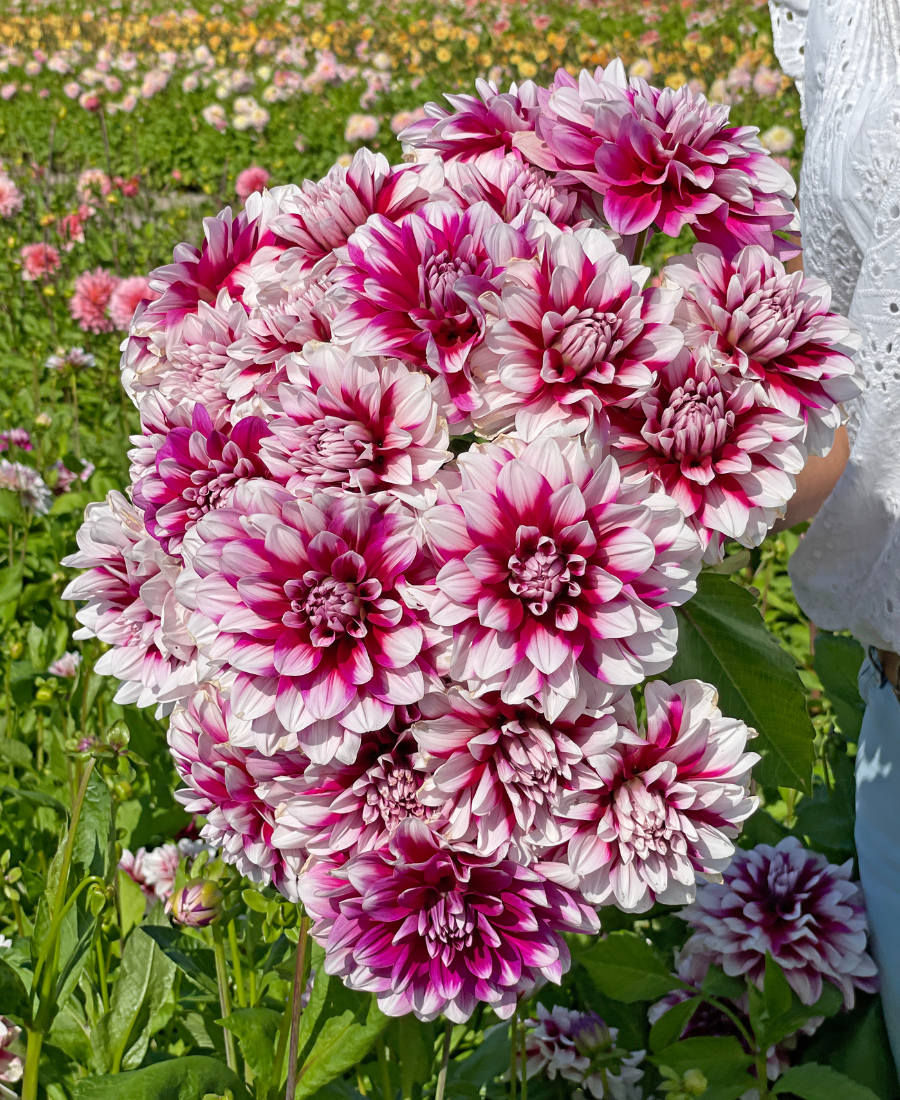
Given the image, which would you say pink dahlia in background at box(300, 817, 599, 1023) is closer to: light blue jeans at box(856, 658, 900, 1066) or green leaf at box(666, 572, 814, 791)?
green leaf at box(666, 572, 814, 791)

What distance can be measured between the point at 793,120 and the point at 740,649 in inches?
186

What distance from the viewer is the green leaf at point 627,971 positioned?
1.04 metres

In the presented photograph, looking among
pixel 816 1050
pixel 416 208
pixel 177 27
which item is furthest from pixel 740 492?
pixel 177 27

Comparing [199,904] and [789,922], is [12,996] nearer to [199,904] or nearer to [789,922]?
[199,904]

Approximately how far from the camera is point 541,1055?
3.83 ft

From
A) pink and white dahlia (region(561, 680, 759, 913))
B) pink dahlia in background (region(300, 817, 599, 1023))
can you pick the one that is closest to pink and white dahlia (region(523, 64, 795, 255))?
pink and white dahlia (region(561, 680, 759, 913))

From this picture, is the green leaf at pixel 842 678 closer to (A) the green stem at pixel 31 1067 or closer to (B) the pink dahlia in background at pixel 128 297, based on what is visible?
(A) the green stem at pixel 31 1067

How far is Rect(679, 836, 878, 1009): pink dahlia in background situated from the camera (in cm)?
113

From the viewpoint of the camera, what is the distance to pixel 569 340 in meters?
0.58

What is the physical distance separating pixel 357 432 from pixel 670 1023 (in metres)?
0.74

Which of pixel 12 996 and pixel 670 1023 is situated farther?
pixel 670 1023

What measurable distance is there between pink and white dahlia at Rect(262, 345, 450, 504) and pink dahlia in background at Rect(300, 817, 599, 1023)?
21 centimetres

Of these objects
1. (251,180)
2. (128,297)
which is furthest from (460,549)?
(251,180)

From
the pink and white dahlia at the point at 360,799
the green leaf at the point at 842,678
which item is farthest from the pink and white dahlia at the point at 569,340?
the green leaf at the point at 842,678
